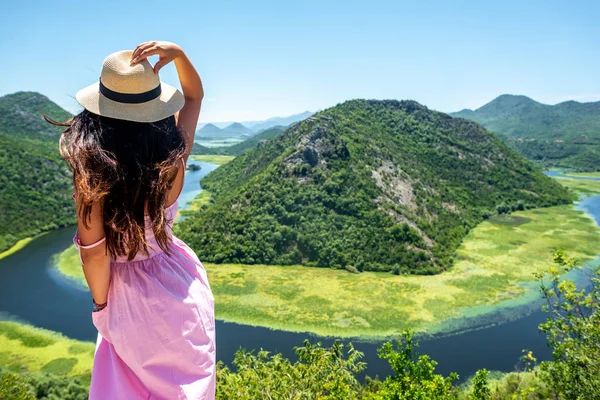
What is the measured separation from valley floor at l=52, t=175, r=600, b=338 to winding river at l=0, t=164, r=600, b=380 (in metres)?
1.22

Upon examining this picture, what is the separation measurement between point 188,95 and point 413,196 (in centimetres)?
4471

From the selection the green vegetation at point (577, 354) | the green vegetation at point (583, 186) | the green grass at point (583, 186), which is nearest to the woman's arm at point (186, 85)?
the green vegetation at point (577, 354)

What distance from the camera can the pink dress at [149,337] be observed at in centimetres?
192

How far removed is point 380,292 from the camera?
30.5m

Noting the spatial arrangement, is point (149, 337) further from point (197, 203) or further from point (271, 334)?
point (197, 203)

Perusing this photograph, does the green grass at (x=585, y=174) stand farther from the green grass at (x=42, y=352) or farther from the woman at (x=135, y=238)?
the woman at (x=135, y=238)

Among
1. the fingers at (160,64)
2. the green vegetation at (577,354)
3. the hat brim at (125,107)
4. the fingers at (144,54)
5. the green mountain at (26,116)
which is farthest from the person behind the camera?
the green mountain at (26,116)

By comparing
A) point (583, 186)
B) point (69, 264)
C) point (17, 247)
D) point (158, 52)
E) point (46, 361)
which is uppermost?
point (158, 52)

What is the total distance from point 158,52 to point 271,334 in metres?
24.8

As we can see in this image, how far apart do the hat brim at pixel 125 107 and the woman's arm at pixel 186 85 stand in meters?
0.22

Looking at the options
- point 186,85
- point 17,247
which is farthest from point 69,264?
point 186,85

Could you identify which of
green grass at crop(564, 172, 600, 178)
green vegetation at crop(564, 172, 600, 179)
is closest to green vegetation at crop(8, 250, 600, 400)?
green vegetation at crop(564, 172, 600, 179)

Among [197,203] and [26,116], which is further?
[26,116]

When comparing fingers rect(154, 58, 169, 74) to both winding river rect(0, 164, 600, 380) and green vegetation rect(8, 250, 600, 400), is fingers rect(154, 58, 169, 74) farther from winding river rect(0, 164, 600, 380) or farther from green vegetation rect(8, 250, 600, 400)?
winding river rect(0, 164, 600, 380)
